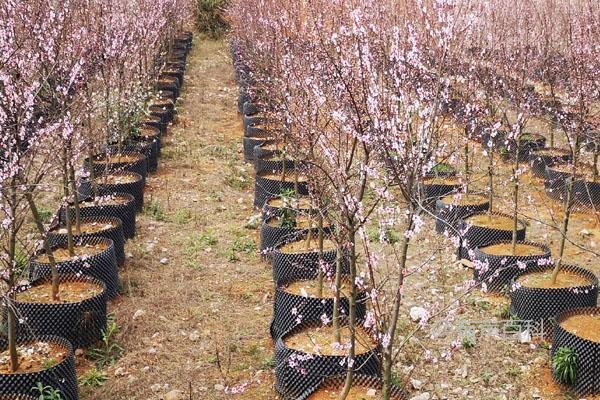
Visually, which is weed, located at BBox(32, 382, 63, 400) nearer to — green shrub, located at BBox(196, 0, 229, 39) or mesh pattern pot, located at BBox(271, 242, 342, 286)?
mesh pattern pot, located at BBox(271, 242, 342, 286)

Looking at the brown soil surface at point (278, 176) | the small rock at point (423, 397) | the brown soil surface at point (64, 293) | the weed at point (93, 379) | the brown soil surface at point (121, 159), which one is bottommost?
the weed at point (93, 379)

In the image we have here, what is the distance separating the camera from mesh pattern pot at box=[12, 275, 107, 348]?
5680 mm

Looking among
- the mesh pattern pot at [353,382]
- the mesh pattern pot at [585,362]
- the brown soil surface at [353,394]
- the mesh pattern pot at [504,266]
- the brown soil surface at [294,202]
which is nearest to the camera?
the brown soil surface at [353,394]

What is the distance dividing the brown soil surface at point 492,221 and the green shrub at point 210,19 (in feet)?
81.3

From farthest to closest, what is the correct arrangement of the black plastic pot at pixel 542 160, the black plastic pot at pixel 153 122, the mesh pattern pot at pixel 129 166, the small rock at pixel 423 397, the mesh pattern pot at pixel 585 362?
the black plastic pot at pixel 153 122
the black plastic pot at pixel 542 160
the mesh pattern pot at pixel 129 166
the mesh pattern pot at pixel 585 362
the small rock at pixel 423 397

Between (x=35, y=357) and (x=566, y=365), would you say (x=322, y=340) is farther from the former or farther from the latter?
(x=35, y=357)

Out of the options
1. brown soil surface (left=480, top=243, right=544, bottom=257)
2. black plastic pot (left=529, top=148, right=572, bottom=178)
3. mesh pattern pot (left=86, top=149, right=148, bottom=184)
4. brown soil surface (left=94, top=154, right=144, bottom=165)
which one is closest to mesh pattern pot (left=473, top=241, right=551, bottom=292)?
brown soil surface (left=480, top=243, right=544, bottom=257)

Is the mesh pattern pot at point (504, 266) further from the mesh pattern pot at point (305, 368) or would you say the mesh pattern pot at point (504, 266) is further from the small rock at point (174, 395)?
the small rock at point (174, 395)

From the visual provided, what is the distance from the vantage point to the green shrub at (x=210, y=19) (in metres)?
31.1

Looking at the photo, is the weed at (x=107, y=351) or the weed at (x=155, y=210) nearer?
the weed at (x=107, y=351)

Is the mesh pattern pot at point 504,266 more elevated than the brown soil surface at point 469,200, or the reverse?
the brown soil surface at point 469,200

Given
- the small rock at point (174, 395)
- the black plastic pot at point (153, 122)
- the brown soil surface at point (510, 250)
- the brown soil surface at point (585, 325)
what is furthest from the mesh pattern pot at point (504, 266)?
the black plastic pot at point (153, 122)

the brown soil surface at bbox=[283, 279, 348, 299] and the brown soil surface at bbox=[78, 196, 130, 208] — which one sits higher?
the brown soil surface at bbox=[78, 196, 130, 208]

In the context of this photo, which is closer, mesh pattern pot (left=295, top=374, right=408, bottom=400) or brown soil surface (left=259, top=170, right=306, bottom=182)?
mesh pattern pot (left=295, top=374, right=408, bottom=400)
